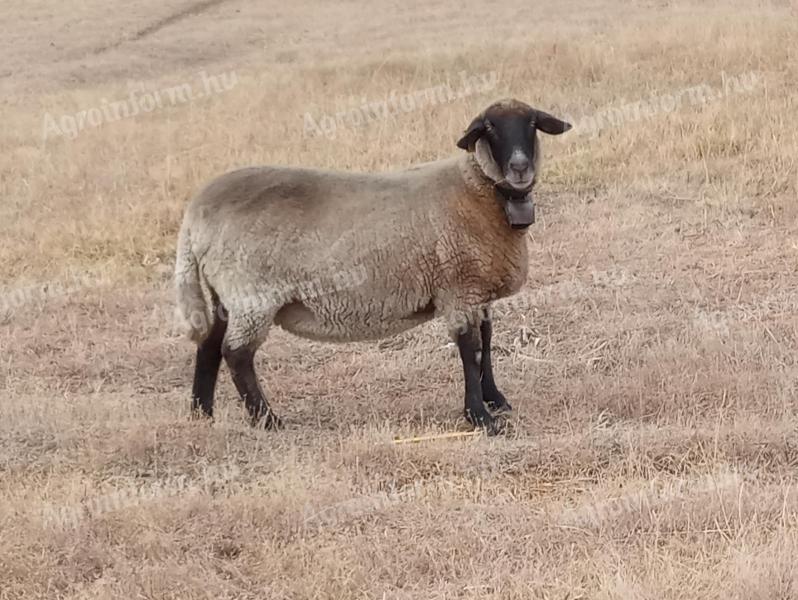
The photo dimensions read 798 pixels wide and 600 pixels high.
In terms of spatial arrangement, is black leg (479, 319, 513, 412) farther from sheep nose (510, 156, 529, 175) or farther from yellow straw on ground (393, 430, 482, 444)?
sheep nose (510, 156, 529, 175)

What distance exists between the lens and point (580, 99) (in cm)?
1845

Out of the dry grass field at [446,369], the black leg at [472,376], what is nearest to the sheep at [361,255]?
the black leg at [472,376]

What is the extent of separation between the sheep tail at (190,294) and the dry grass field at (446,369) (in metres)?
0.66

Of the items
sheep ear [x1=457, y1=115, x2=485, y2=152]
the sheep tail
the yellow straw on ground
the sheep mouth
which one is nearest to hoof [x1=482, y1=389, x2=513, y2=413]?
the yellow straw on ground

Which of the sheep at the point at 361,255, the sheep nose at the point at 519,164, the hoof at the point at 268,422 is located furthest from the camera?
the hoof at the point at 268,422

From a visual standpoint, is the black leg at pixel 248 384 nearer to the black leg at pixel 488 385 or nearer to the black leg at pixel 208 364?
the black leg at pixel 208 364

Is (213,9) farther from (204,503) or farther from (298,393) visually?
(204,503)

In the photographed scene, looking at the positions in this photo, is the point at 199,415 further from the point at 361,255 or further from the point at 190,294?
the point at 361,255

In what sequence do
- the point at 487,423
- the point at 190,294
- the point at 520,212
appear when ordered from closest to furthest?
1. the point at 520,212
2. the point at 487,423
3. the point at 190,294

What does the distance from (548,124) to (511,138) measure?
13.1 inches

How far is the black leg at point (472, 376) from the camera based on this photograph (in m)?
7.55

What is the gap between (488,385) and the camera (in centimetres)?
791

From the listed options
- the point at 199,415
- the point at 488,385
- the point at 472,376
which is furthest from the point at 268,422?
the point at 488,385

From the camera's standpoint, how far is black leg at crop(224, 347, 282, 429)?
308 inches
